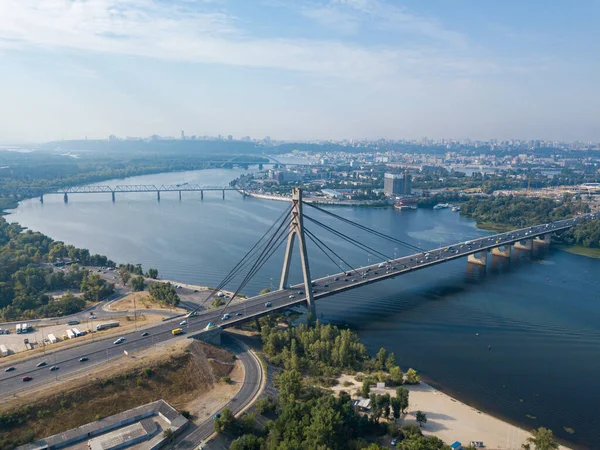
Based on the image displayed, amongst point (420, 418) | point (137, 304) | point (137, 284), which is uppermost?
point (137, 284)

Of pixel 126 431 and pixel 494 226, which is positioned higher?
pixel 494 226

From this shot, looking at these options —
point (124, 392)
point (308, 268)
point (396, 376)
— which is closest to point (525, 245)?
point (308, 268)

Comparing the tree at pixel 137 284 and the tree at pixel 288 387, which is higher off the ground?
the tree at pixel 137 284

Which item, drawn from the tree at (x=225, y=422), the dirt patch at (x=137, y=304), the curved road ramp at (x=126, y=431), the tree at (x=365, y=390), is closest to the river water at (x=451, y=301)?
the tree at (x=365, y=390)

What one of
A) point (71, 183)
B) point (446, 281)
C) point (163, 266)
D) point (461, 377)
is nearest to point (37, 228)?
point (163, 266)

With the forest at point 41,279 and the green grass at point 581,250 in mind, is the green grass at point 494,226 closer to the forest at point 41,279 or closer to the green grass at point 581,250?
the green grass at point 581,250

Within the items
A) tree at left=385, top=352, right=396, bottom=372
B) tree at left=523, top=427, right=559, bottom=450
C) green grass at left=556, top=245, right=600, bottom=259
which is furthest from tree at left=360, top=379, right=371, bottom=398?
green grass at left=556, top=245, right=600, bottom=259

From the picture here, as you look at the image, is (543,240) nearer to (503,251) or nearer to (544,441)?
(503,251)
